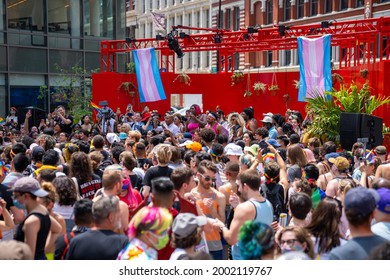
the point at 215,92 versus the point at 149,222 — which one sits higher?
the point at 215,92

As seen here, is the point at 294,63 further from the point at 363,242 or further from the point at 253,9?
the point at 363,242

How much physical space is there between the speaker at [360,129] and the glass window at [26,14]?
61.9 feet

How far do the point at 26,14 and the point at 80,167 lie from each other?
21163mm

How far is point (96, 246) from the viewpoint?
4.59 metres

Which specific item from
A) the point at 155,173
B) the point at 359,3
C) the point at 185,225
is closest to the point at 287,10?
the point at 359,3

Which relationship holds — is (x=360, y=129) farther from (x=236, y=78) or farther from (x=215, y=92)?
(x=215, y=92)

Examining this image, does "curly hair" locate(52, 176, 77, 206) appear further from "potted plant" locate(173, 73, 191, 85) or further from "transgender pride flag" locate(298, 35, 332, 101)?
"potted plant" locate(173, 73, 191, 85)

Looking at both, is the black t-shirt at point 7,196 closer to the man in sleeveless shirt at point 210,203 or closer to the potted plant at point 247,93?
the man in sleeveless shirt at point 210,203

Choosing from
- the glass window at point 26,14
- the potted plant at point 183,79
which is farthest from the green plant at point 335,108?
the glass window at point 26,14

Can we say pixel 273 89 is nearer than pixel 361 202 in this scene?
No

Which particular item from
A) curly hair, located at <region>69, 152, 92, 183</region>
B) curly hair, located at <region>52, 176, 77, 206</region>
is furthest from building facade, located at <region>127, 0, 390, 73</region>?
curly hair, located at <region>52, 176, 77, 206</region>

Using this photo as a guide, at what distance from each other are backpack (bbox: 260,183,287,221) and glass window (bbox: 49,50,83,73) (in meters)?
21.4

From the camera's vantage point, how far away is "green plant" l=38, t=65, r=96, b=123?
25.0 m

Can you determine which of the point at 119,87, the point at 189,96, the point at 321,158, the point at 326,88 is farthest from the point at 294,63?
the point at 321,158
